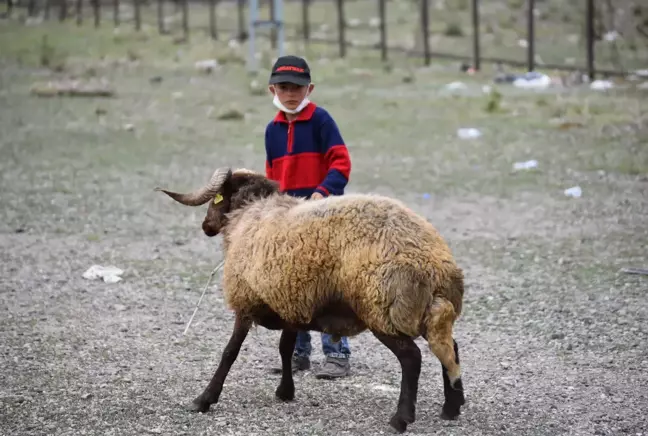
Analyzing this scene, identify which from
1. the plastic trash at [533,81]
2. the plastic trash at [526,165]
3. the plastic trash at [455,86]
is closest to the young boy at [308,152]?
the plastic trash at [526,165]

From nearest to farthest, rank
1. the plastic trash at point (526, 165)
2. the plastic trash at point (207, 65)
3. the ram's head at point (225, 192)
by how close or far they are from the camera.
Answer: the ram's head at point (225, 192) → the plastic trash at point (526, 165) → the plastic trash at point (207, 65)

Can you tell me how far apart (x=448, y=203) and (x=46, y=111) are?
8.59 m

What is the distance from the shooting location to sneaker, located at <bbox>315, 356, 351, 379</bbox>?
6.03 meters

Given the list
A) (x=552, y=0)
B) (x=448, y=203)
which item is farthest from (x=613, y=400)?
(x=552, y=0)

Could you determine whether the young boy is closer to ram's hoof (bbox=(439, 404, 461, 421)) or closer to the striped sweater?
the striped sweater

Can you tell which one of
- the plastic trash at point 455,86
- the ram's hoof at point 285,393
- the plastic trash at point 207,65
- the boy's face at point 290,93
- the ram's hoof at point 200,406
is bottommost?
the ram's hoof at point 285,393

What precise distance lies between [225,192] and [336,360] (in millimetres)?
1152

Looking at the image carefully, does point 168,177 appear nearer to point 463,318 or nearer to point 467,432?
point 463,318

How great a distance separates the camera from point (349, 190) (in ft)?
37.1

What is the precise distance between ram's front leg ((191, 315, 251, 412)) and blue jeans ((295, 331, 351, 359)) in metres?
0.68

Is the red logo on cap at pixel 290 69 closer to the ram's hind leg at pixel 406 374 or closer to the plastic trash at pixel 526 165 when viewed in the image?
the ram's hind leg at pixel 406 374

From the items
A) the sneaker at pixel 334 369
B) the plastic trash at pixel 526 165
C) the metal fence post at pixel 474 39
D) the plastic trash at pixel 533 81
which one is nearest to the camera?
the sneaker at pixel 334 369

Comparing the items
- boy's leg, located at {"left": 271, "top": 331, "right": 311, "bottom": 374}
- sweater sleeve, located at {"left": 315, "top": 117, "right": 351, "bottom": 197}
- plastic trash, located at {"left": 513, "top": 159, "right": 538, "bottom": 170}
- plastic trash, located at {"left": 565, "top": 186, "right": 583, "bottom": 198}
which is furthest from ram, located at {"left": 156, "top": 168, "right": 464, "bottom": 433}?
plastic trash, located at {"left": 513, "top": 159, "right": 538, "bottom": 170}

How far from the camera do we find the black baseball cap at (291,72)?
19.0 feet
